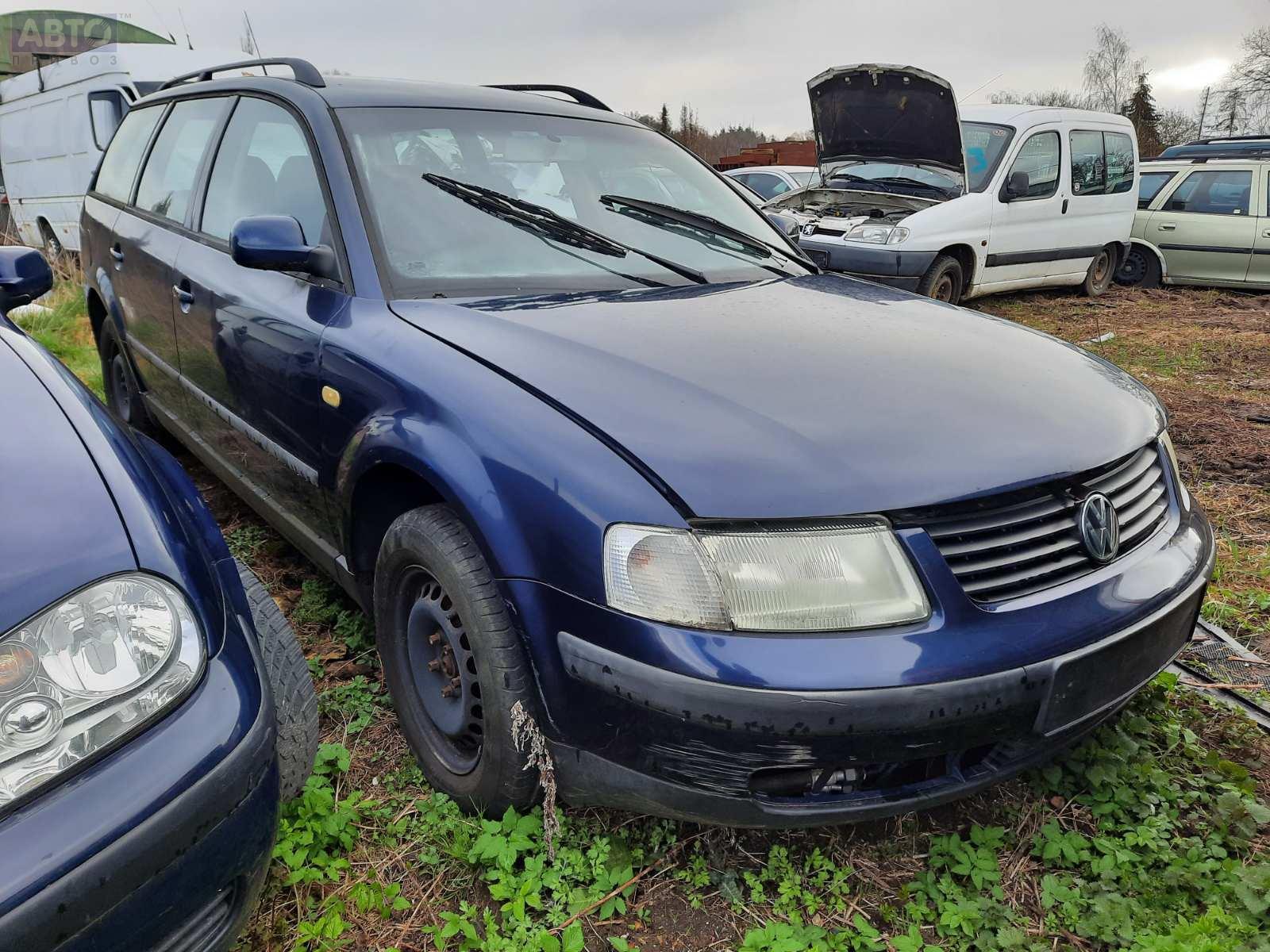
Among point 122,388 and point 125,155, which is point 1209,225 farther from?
point 122,388

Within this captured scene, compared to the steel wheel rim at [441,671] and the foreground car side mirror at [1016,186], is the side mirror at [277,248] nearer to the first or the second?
the steel wheel rim at [441,671]

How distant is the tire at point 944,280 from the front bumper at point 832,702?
6004 mm

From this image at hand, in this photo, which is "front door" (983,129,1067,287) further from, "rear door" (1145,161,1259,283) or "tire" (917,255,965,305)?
"rear door" (1145,161,1259,283)

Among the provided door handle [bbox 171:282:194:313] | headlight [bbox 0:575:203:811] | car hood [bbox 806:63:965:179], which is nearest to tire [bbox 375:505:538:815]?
headlight [bbox 0:575:203:811]

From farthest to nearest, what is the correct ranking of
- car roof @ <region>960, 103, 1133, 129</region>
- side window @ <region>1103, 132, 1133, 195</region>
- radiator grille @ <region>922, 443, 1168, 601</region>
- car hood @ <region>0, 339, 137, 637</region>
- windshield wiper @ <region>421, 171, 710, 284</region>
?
side window @ <region>1103, 132, 1133, 195</region> < car roof @ <region>960, 103, 1133, 129</region> < windshield wiper @ <region>421, 171, 710, 284</region> < radiator grille @ <region>922, 443, 1168, 601</region> < car hood @ <region>0, 339, 137, 637</region>

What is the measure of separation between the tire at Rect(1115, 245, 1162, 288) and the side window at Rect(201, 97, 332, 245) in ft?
32.6

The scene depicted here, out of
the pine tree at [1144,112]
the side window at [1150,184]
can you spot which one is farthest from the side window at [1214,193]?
the pine tree at [1144,112]

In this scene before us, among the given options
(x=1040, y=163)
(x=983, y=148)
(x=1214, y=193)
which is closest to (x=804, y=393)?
(x=983, y=148)

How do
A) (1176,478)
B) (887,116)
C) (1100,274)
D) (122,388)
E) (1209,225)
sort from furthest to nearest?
(1100,274), (1209,225), (887,116), (122,388), (1176,478)

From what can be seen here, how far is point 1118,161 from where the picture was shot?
9.02 meters

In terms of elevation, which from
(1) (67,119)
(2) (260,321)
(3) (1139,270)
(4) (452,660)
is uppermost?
(1) (67,119)

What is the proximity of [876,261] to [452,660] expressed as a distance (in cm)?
617

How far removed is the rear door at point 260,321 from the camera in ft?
7.21

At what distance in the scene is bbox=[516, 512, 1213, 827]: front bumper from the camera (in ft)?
4.53
